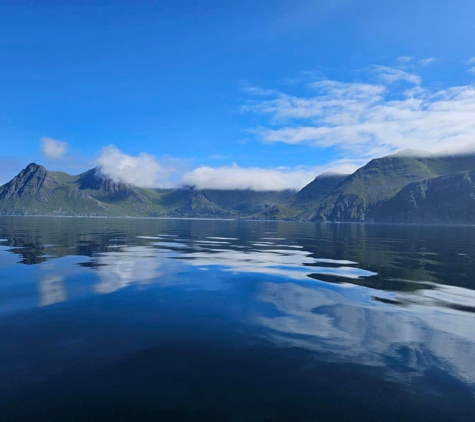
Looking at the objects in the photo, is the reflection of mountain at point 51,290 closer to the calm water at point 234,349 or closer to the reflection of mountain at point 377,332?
the calm water at point 234,349

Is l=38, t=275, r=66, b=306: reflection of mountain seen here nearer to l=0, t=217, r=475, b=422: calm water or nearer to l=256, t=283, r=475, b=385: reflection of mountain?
l=0, t=217, r=475, b=422: calm water

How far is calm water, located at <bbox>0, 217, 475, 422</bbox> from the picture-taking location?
520 inches

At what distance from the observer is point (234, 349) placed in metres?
18.4

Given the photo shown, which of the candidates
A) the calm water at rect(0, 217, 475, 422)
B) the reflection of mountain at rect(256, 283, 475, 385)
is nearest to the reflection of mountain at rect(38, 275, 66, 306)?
the calm water at rect(0, 217, 475, 422)

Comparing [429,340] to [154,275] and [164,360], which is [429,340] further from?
[154,275]

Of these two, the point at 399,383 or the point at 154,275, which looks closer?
the point at 399,383

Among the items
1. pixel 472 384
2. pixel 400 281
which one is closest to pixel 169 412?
pixel 472 384

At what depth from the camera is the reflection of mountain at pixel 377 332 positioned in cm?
1755

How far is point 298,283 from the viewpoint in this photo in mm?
35156

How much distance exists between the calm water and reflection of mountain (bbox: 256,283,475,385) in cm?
12

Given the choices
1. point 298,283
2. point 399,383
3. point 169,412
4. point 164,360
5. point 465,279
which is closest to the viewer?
point 169,412

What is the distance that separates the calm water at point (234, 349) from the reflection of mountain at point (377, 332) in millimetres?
118

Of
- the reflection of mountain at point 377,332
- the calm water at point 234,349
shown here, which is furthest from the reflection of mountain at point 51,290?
the reflection of mountain at point 377,332

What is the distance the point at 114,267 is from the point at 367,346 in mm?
33096
